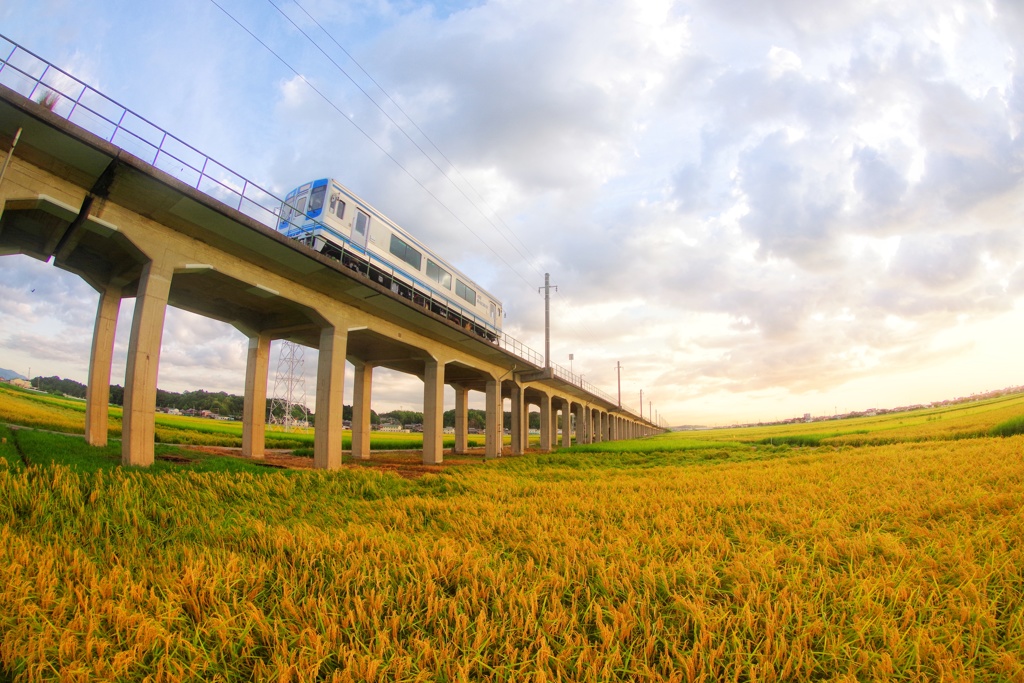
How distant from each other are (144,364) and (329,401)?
20.1ft

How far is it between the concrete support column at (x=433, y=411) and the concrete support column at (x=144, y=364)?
13020 millimetres

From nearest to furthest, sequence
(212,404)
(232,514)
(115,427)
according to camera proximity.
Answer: (232,514) < (115,427) < (212,404)

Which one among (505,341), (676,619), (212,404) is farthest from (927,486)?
(212,404)

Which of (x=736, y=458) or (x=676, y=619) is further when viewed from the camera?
(x=736, y=458)

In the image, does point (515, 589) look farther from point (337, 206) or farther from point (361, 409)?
point (361, 409)

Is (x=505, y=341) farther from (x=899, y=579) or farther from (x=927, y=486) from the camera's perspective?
(x=899, y=579)

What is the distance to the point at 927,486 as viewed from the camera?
7.16 metres

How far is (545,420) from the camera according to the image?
47.6 m

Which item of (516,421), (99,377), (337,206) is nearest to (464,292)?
(337,206)

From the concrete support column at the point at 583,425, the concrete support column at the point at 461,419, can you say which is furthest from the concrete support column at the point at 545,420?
the concrete support column at the point at 461,419

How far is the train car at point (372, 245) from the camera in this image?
17547 millimetres

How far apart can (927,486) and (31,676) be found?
10724 millimetres

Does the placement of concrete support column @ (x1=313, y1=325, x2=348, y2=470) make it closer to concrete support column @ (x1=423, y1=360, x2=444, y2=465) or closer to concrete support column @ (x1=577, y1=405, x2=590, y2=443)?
concrete support column @ (x1=423, y1=360, x2=444, y2=465)

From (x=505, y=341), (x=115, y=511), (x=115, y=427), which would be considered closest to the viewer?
(x=115, y=511)
